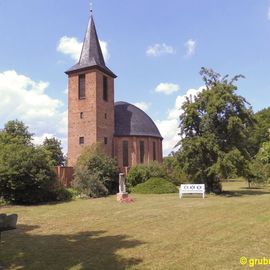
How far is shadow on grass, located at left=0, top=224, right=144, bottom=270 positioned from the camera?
7.73 m

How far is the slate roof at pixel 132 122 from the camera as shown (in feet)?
154

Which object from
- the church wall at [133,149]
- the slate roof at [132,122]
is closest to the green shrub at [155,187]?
the church wall at [133,149]

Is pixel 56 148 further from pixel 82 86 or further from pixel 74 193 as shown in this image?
pixel 74 193

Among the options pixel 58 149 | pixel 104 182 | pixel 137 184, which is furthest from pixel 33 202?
pixel 58 149

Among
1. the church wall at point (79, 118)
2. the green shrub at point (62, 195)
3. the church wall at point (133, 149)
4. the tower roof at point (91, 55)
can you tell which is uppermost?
the tower roof at point (91, 55)

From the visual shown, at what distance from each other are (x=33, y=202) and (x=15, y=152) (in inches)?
128

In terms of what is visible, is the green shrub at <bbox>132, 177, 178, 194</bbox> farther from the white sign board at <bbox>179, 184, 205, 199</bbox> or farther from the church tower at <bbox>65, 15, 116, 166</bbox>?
the church tower at <bbox>65, 15, 116, 166</bbox>

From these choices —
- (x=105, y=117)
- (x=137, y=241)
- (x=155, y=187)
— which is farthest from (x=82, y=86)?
(x=137, y=241)

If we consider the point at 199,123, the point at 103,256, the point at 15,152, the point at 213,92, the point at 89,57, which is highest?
the point at 89,57

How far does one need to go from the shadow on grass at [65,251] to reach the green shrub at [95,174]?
15532 millimetres

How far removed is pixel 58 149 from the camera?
207 feet

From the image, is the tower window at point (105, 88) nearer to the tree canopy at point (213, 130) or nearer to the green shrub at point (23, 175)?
the tree canopy at point (213, 130)

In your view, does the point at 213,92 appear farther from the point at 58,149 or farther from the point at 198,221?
the point at 58,149

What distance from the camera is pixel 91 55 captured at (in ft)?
150
